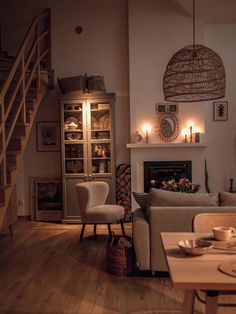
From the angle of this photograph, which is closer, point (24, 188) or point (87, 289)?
point (87, 289)

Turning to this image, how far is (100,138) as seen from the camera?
6.40m

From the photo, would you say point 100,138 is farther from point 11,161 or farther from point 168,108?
point 11,161

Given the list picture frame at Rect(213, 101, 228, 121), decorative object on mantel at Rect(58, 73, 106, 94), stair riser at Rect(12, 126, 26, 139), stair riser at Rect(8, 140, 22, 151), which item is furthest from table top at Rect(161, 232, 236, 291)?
picture frame at Rect(213, 101, 228, 121)

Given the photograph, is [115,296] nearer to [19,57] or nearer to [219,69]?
[219,69]

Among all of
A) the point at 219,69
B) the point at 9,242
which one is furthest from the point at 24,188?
the point at 219,69

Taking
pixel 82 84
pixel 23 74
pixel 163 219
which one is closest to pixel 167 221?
pixel 163 219

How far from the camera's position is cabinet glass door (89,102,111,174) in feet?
20.8

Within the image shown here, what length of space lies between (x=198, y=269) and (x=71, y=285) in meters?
2.17

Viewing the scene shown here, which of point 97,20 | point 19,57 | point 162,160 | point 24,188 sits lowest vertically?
point 24,188

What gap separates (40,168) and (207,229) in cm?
494

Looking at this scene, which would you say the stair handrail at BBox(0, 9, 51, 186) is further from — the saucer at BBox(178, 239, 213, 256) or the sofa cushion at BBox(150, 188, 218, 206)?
the saucer at BBox(178, 239, 213, 256)

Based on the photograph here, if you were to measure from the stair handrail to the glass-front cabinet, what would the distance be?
0.87 m

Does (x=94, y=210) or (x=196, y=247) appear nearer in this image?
(x=196, y=247)

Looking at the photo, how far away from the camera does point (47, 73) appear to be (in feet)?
20.3
